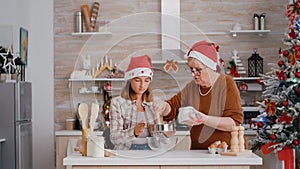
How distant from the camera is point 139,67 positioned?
269 centimetres

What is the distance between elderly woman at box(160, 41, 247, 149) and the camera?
276 centimetres

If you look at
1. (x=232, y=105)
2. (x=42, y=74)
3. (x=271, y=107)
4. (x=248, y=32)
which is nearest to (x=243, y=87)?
(x=248, y=32)

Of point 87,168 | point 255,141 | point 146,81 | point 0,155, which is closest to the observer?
point 146,81

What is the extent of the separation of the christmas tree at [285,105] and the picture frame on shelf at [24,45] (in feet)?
9.30

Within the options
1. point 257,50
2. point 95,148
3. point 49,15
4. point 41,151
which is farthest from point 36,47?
point 95,148

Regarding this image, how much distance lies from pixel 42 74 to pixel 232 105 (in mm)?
3800

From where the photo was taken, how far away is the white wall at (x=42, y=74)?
6398 millimetres

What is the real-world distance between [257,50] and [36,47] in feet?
8.42

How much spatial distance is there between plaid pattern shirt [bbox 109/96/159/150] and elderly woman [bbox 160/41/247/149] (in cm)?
9

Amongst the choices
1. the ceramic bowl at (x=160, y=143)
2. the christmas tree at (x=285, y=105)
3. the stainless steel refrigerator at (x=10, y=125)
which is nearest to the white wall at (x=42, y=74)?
the stainless steel refrigerator at (x=10, y=125)

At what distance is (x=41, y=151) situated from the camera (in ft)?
21.1

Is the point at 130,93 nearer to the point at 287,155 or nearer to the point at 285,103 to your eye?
the point at 285,103

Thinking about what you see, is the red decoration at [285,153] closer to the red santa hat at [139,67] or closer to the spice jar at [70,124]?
the spice jar at [70,124]

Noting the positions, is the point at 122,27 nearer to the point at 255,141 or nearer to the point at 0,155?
the point at 255,141
